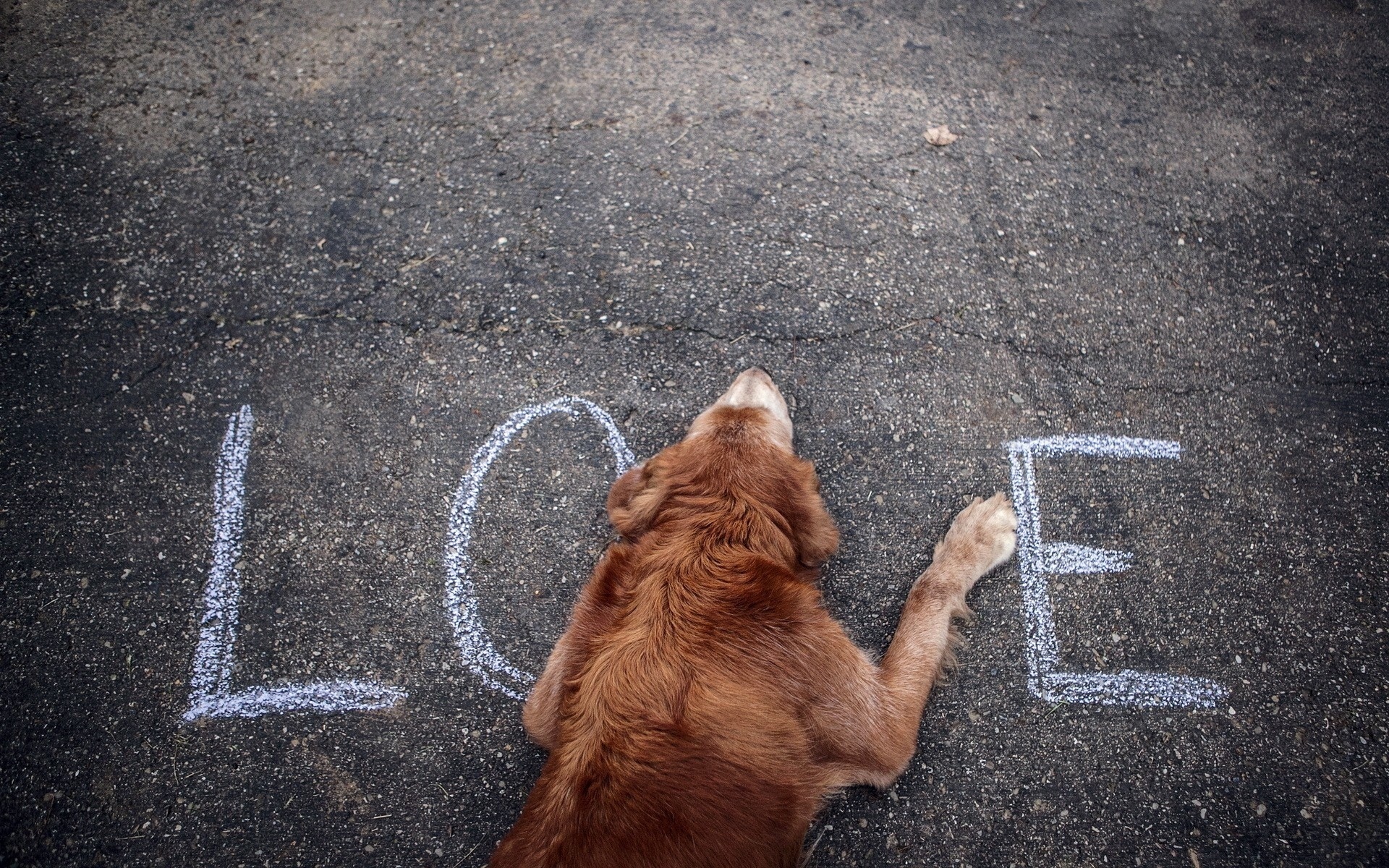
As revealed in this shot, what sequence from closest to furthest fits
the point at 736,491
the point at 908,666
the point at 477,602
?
the point at 736,491, the point at 908,666, the point at 477,602

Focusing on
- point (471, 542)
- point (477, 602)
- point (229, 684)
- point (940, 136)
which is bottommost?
point (229, 684)

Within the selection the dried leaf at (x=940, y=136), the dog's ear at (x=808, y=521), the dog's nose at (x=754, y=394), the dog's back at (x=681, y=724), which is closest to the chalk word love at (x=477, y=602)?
the dog's nose at (x=754, y=394)

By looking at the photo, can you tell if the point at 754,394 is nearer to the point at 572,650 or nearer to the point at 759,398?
the point at 759,398

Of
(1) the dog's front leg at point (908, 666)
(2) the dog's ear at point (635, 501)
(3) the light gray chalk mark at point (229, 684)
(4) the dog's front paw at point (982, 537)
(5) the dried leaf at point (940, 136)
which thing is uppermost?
(5) the dried leaf at point (940, 136)

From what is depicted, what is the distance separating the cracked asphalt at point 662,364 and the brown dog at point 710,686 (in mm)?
444

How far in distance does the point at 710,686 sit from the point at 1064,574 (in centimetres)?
173

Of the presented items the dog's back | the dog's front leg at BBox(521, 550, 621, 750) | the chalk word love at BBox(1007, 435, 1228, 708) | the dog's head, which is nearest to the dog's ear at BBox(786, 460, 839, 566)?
the dog's head

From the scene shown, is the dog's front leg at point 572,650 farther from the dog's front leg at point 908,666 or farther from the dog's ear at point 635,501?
the dog's front leg at point 908,666

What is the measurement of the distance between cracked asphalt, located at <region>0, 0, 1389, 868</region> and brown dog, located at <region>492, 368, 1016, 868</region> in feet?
1.46

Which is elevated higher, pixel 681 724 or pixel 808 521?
pixel 808 521

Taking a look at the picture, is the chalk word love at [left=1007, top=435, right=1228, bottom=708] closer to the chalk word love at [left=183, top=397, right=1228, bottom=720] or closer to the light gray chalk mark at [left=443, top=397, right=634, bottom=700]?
the chalk word love at [left=183, top=397, right=1228, bottom=720]

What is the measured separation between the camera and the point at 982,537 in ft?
9.78

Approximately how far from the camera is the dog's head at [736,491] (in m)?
2.41

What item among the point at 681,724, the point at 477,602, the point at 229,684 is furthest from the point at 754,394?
the point at 229,684
